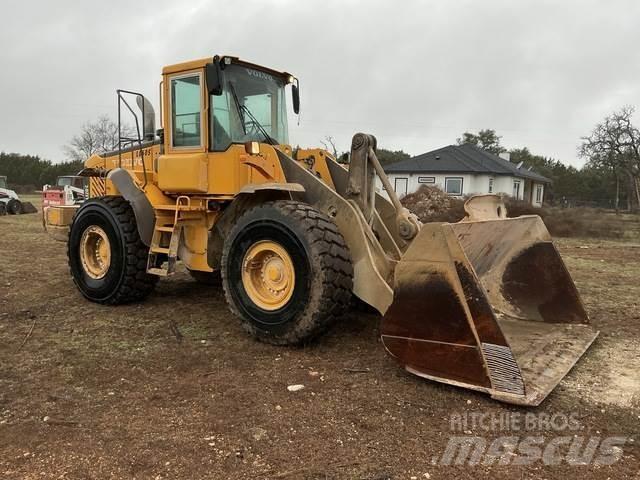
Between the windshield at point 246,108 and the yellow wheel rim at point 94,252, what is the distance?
211 centimetres

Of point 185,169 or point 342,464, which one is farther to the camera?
point 185,169

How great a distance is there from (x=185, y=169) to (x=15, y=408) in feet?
9.35

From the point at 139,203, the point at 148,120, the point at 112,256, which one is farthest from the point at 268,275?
the point at 148,120

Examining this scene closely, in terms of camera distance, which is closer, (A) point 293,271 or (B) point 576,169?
(A) point 293,271

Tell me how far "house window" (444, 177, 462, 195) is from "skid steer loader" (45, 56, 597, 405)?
28.5 meters

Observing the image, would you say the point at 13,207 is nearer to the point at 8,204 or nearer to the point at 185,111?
the point at 8,204

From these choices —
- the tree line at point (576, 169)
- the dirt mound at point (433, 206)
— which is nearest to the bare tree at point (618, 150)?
the tree line at point (576, 169)

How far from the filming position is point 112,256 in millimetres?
6379

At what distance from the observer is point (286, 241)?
4.68 metres

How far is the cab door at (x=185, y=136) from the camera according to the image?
5660 mm

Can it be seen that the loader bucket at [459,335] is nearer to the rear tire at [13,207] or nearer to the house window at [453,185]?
the rear tire at [13,207]

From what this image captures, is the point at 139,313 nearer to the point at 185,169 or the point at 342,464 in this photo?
the point at 185,169

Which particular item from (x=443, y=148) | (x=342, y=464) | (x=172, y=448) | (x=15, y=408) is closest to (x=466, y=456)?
(x=342, y=464)

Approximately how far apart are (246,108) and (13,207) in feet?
76.4
